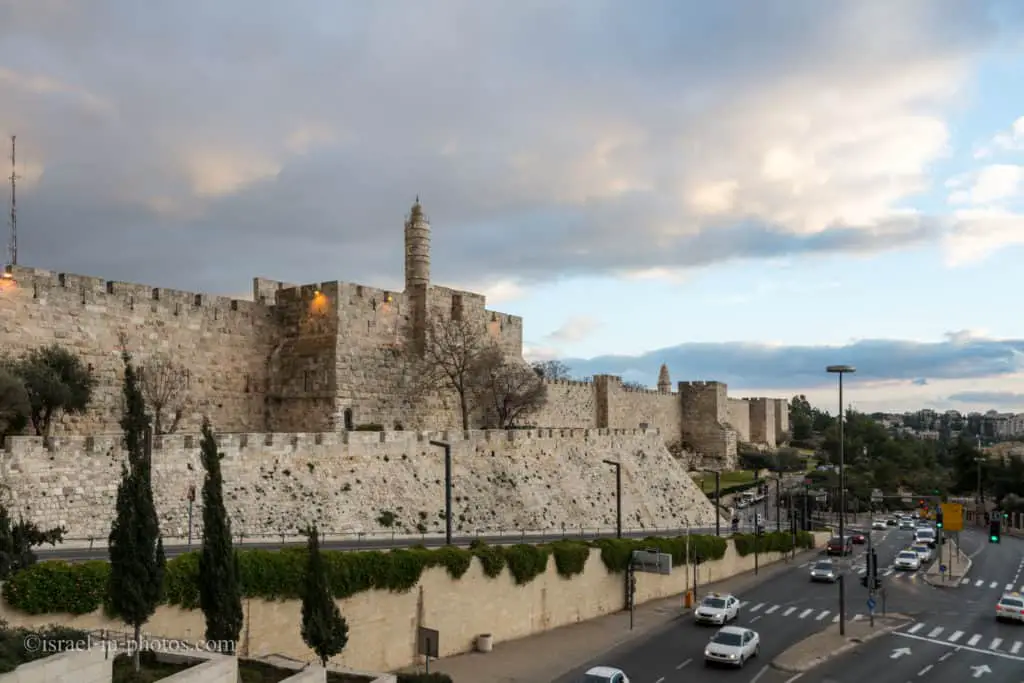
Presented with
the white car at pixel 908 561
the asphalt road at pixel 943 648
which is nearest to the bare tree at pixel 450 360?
the asphalt road at pixel 943 648

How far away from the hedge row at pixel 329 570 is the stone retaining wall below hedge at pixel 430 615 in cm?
22

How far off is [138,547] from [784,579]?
112 ft

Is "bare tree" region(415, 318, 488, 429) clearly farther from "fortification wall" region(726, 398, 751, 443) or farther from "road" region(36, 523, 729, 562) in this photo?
"fortification wall" region(726, 398, 751, 443)

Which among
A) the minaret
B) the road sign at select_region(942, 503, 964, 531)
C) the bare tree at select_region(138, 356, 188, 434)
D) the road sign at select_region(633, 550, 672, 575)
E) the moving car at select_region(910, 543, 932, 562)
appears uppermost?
the minaret

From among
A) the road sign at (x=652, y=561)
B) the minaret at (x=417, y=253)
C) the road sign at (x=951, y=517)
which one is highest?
the minaret at (x=417, y=253)

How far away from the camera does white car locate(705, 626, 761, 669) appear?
2292cm

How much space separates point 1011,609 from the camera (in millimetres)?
30047

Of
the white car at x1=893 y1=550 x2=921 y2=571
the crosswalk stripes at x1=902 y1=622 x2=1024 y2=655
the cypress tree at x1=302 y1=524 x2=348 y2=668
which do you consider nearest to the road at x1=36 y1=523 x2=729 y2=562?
the cypress tree at x1=302 y1=524 x2=348 y2=668

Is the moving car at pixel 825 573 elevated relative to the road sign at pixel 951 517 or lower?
lower

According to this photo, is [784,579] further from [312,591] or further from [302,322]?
[312,591]

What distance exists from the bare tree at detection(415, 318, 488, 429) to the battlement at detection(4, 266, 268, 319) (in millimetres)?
8751

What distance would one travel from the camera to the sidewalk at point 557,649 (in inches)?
869

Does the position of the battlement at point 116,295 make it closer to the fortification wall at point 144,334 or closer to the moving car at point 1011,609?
the fortification wall at point 144,334

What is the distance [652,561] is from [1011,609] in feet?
43.9
